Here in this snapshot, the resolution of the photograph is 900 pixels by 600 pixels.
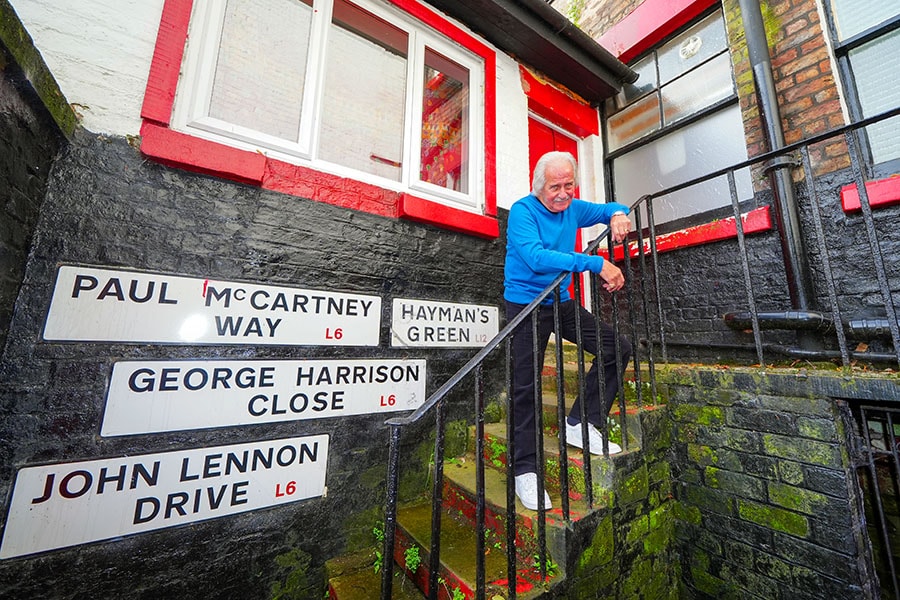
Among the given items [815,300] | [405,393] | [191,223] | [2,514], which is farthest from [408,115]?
Result: [815,300]

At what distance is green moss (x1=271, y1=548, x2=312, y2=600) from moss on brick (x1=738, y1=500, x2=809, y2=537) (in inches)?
105

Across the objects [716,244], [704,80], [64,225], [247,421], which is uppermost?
[704,80]

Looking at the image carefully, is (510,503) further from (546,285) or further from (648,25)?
(648,25)

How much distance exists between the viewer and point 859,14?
9.08 feet

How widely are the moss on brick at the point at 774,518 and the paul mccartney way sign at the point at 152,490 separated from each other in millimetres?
2604

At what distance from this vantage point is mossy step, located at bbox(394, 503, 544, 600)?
1.69 meters

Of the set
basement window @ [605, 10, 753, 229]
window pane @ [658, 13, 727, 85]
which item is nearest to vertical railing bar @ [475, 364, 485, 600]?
basement window @ [605, 10, 753, 229]

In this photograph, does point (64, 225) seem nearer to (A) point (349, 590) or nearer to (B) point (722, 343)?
(A) point (349, 590)

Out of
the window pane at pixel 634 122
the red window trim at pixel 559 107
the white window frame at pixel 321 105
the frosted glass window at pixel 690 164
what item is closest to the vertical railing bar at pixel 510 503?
the white window frame at pixel 321 105

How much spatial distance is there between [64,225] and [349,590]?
8.11 ft

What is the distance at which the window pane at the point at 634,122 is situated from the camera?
4.18m

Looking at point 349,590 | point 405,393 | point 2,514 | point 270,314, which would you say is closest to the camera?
point 2,514

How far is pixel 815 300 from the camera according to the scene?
8.87 ft

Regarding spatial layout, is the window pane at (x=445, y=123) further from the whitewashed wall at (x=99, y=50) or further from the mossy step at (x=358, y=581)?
the mossy step at (x=358, y=581)
